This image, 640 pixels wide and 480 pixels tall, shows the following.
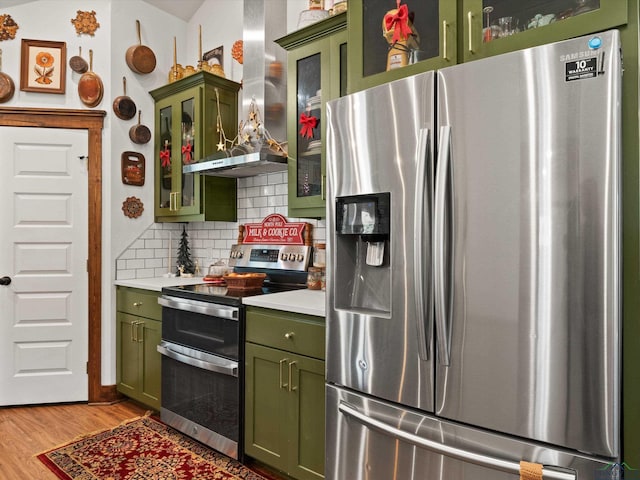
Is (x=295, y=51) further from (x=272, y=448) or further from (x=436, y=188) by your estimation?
(x=272, y=448)

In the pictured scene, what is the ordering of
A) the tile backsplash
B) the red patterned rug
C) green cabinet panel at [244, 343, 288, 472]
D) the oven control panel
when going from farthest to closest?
the tile backsplash
the oven control panel
the red patterned rug
green cabinet panel at [244, 343, 288, 472]

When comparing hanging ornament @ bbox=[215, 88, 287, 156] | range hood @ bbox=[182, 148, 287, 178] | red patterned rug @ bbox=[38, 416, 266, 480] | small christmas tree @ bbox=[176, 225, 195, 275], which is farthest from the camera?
small christmas tree @ bbox=[176, 225, 195, 275]

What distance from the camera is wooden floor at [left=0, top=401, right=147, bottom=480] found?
8.31 feet

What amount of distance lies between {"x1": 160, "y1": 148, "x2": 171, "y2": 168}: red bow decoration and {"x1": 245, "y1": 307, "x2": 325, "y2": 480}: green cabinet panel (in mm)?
1794

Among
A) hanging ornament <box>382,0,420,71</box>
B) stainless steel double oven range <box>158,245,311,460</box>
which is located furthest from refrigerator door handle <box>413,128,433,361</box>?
stainless steel double oven range <box>158,245,311,460</box>

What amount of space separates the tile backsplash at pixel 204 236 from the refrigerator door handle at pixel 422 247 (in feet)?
5.22

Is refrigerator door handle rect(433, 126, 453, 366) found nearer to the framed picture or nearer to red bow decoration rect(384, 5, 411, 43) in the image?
red bow decoration rect(384, 5, 411, 43)

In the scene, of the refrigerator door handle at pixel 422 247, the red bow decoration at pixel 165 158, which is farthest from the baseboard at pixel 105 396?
the refrigerator door handle at pixel 422 247

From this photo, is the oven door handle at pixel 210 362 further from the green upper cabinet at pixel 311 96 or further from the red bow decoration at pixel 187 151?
the red bow decoration at pixel 187 151

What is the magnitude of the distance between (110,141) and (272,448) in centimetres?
260

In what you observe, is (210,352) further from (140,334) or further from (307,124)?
(307,124)

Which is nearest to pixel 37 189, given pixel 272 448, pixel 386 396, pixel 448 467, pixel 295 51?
pixel 295 51

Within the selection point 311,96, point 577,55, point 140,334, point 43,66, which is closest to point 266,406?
point 140,334

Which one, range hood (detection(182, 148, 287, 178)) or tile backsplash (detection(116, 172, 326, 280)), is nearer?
range hood (detection(182, 148, 287, 178))
